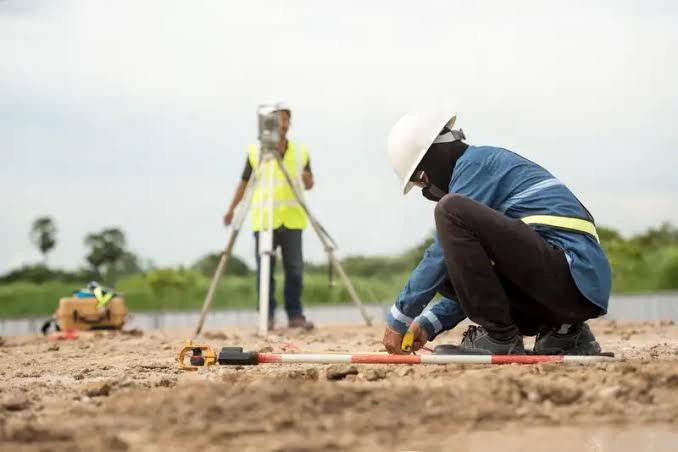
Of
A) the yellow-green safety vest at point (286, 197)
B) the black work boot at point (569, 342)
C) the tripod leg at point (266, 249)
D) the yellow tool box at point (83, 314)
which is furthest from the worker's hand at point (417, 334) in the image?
the yellow tool box at point (83, 314)

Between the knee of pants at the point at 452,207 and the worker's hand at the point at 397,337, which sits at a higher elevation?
the knee of pants at the point at 452,207

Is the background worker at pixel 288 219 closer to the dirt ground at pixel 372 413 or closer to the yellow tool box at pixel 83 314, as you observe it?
the yellow tool box at pixel 83 314

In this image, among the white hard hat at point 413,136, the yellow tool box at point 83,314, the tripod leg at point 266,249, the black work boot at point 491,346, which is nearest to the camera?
the black work boot at point 491,346

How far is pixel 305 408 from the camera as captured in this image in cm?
279

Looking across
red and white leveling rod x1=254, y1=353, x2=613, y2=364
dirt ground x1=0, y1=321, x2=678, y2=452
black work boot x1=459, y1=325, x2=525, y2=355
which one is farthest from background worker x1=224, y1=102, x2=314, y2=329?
dirt ground x1=0, y1=321, x2=678, y2=452

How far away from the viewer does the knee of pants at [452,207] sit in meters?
3.91

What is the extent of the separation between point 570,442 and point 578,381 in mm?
845

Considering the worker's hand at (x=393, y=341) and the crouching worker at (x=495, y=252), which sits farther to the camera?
the worker's hand at (x=393, y=341)

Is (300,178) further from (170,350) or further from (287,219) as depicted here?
(170,350)

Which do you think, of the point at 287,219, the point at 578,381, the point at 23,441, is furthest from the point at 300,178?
the point at 23,441

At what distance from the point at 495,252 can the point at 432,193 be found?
1.87ft

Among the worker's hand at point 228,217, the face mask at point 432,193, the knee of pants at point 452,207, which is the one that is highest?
the face mask at point 432,193

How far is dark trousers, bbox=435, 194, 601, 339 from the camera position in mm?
3932

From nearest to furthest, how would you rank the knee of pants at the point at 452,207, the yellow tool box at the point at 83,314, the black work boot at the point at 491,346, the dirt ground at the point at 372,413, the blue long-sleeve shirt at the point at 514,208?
the dirt ground at the point at 372,413, the knee of pants at the point at 452,207, the blue long-sleeve shirt at the point at 514,208, the black work boot at the point at 491,346, the yellow tool box at the point at 83,314
